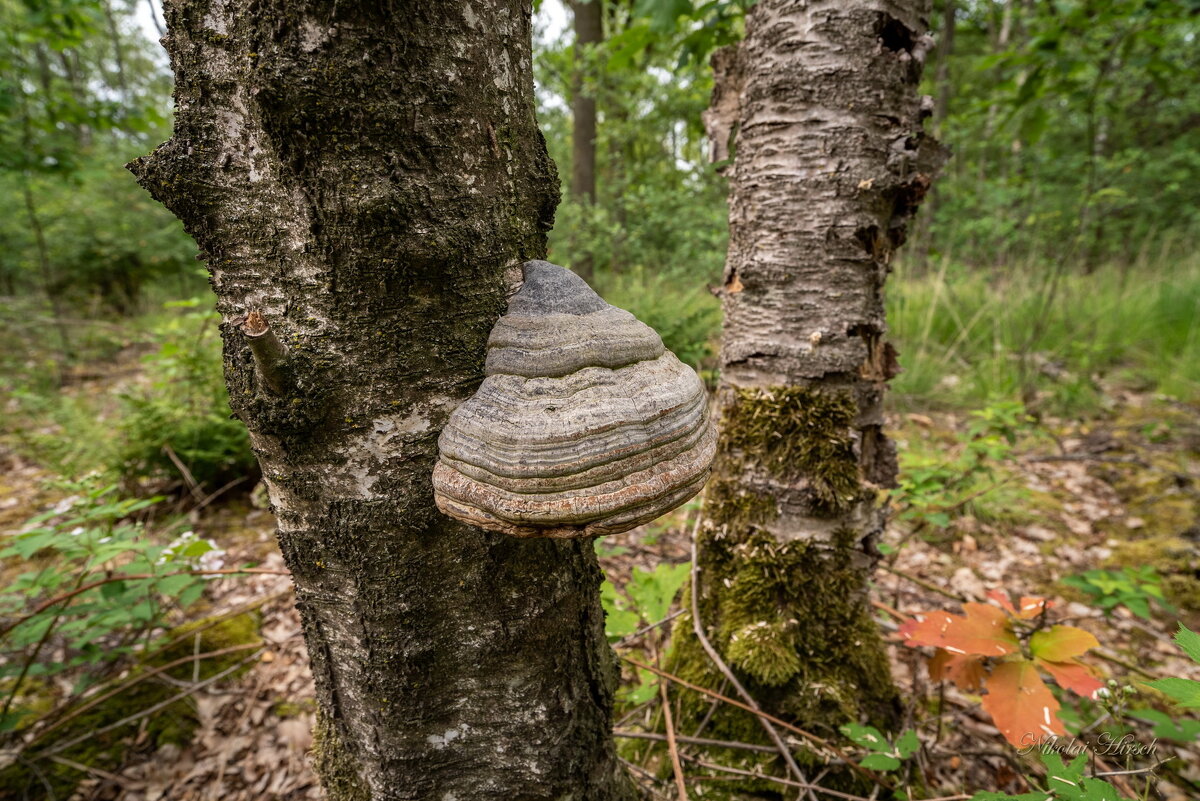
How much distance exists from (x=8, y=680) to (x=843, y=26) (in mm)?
4995

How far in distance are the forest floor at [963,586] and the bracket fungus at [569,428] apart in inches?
47.0

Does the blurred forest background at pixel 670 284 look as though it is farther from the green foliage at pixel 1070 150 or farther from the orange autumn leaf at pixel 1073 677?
the orange autumn leaf at pixel 1073 677

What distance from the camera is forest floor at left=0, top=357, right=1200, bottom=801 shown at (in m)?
2.30

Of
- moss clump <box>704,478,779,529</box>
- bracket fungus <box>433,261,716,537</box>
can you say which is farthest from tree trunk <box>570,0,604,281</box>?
bracket fungus <box>433,261,716,537</box>

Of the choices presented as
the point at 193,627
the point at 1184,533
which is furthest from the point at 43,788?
the point at 1184,533

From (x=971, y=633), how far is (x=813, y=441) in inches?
32.6

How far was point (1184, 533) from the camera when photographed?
373 cm

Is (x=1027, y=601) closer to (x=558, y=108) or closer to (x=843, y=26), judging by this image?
(x=843, y=26)

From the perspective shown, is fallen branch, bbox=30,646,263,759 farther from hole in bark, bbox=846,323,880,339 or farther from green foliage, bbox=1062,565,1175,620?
green foliage, bbox=1062,565,1175,620

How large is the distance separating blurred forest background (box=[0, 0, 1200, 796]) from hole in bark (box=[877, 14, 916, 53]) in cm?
68

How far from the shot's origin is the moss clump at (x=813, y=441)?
2.07 m

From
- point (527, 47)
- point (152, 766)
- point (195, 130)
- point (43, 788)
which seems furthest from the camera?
point (152, 766)

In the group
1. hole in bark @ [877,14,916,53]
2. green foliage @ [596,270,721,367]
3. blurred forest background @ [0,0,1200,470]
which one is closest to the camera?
hole in bark @ [877,14,916,53]

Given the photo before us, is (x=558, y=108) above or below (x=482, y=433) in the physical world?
above
